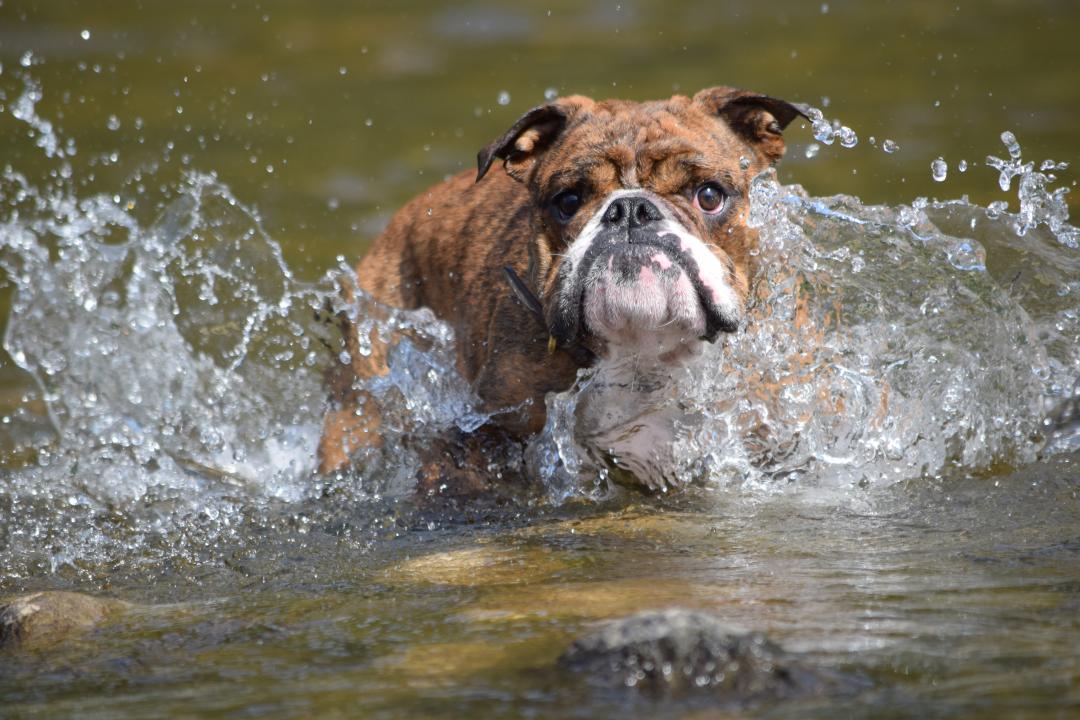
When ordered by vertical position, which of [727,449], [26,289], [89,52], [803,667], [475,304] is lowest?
[803,667]

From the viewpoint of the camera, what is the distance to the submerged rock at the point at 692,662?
3.03m

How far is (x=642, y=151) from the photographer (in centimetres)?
521

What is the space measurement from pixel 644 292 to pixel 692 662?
1894 mm

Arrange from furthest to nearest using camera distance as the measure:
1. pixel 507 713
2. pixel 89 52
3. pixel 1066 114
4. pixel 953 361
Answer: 1. pixel 89 52
2. pixel 1066 114
3. pixel 953 361
4. pixel 507 713

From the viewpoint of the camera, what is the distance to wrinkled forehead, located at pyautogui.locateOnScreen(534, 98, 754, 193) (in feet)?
17.0

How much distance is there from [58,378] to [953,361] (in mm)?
4342

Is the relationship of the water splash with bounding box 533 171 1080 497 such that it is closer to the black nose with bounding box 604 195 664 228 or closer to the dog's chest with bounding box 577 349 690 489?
the dog's chest with bounding box 577 349 690 489

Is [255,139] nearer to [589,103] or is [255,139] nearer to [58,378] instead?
[58,378]

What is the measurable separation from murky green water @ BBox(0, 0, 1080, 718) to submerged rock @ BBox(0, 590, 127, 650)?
107mm

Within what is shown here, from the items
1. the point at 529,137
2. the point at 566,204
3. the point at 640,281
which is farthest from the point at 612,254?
the point at 529,137

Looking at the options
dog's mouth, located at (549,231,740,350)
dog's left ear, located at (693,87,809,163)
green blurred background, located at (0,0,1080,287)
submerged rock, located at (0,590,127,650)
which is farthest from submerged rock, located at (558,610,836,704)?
green blurred background, located at (0,0,1080,287)

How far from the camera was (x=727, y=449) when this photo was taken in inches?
211

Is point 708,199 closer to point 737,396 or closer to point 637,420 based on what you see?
point 737,396

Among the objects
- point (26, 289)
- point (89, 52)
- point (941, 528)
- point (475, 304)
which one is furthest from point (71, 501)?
point (89, 52)
